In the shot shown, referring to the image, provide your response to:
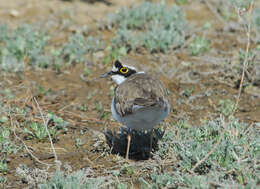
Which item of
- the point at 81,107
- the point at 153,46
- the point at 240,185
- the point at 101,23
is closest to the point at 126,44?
the point at 153,46

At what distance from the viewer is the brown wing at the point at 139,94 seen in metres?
4.94

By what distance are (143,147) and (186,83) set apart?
2.61 meters

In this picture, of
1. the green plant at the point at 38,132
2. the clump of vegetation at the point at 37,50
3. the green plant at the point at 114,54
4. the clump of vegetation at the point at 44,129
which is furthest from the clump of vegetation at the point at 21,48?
the green plant at the point at 38,132

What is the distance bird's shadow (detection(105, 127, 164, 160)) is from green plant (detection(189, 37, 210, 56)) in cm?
333

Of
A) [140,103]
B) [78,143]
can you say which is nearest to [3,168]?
[78,143]

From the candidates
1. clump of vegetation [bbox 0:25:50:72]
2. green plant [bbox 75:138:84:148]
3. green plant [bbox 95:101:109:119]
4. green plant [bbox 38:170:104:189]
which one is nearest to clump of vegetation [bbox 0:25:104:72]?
clump of vegetation [bbox 0:25:50:72]

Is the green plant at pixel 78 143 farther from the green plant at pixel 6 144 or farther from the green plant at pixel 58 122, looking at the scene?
the green plant at pixel 6 144

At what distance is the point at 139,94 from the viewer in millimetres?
5148

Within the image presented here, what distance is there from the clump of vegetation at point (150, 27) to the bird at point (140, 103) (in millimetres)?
3342

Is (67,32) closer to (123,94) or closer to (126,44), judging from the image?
(126,44)

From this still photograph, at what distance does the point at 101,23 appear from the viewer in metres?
10.3

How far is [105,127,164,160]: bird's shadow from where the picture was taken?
5.71 metres

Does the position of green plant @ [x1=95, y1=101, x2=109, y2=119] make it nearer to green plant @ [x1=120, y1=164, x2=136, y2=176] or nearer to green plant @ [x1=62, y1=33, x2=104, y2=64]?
green plant @ [x1=62, y1=33, x2=104, y2=64]

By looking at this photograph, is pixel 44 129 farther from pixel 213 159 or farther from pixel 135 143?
pixel 213 159
